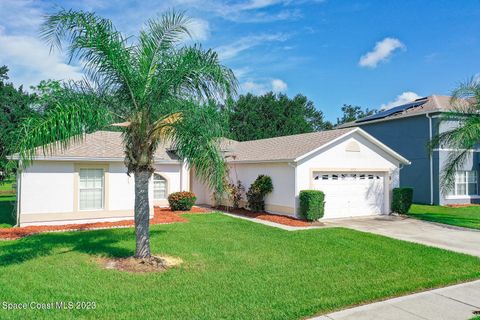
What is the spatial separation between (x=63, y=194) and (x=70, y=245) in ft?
14.7

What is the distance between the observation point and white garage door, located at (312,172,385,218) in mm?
17000

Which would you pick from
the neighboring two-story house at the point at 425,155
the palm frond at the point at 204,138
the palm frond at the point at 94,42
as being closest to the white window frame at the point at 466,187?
the neighboring two-story house at the point at 425,155

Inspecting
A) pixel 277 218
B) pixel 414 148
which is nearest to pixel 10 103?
pixel 277 218

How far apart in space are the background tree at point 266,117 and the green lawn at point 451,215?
25.8m

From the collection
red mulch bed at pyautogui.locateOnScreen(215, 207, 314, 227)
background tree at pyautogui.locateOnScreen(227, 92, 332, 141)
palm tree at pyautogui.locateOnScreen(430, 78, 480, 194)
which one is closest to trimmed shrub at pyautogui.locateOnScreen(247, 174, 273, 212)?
red mulch bed at pyautogui.locateOnScreen(215, 207, 314, 227)

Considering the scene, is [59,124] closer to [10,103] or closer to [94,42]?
[94,42]

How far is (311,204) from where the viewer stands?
1534 centimetres

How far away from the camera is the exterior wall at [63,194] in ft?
45.7

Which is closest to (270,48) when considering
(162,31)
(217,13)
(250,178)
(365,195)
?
(217,13)

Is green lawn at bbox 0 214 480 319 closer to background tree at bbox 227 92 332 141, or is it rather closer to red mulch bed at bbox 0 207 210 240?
red mulch bed at bbox 0 207 210 240

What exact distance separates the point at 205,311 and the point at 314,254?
4849mm

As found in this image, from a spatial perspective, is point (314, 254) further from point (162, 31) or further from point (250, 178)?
point (250, 178)

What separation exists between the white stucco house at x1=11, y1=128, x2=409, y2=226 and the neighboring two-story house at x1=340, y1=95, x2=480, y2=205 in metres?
5.77

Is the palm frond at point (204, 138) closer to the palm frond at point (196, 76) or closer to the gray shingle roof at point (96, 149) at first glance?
the palm frond at point (196, 76)
